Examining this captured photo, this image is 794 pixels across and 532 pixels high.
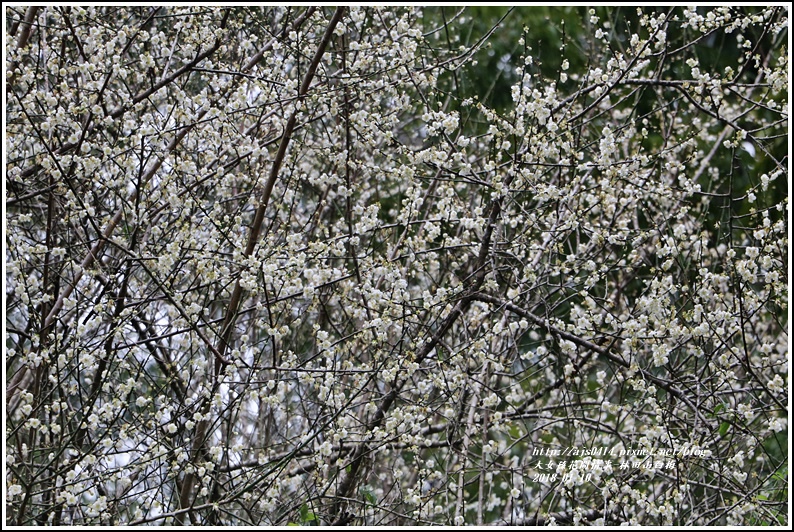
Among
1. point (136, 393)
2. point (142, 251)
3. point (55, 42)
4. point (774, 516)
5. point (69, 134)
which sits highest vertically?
point (55, 42)

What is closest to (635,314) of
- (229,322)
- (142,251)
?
(229,322)

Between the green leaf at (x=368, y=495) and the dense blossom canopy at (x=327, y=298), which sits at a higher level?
the dense blossom canopy at (x=327, y=298)

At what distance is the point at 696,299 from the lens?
9.52 ft

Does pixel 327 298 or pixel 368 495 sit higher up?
pixel 327 298

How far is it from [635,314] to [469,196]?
3.90 feet

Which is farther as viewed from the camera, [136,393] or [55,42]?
[55,42]

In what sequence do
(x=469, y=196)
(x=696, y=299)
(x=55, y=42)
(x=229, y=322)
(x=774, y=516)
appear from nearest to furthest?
(x=774, y=516), (x=229, y=322), (x=696, y=299), (x=55, y=42), (x=469, y=196)

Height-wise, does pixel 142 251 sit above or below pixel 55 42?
below

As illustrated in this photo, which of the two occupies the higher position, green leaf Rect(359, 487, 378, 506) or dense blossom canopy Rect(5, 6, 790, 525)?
dense blossom canopy Rect(5, 6, 790, 525)

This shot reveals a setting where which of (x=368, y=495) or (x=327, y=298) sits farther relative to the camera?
(x=327, y=298)

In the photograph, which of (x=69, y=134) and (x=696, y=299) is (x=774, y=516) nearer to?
(x=696, y=299)

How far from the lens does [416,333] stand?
2879 mm

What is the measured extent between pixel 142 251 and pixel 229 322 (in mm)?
414

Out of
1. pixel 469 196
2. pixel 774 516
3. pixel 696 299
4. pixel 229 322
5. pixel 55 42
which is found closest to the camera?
pixel 774 516
